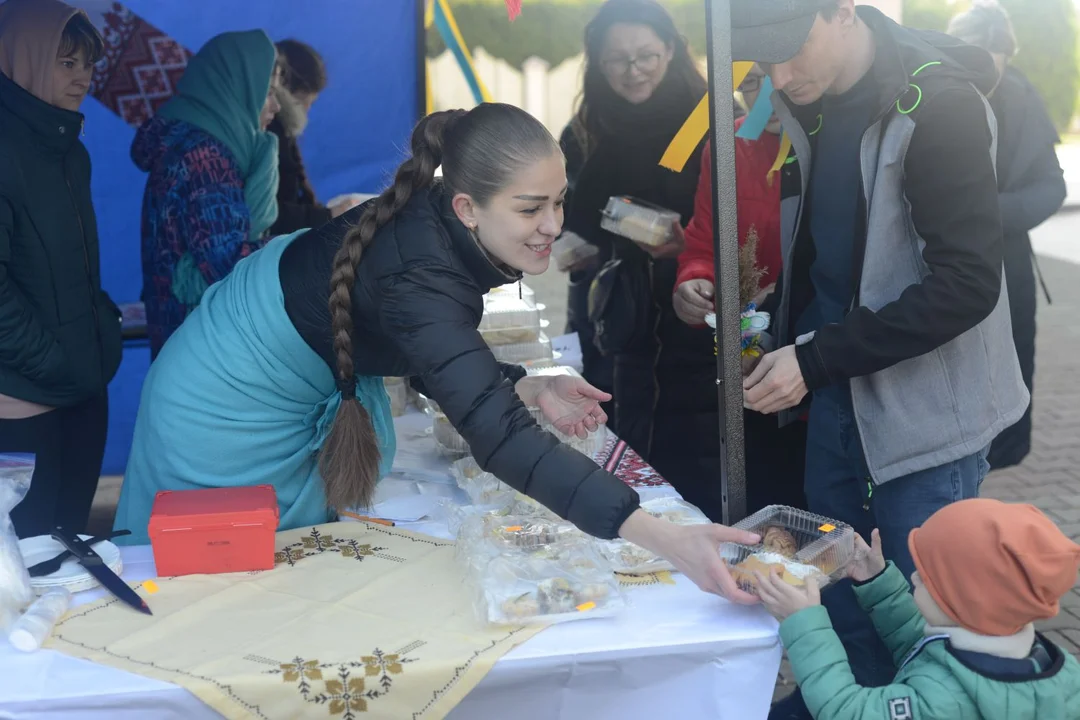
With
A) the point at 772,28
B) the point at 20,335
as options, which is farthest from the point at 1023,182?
the point at 20,335

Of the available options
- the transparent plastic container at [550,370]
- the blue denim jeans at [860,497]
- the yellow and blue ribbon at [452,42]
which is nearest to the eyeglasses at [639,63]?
the yellow and blue ribbon at [452,42]

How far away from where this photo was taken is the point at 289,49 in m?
3.76

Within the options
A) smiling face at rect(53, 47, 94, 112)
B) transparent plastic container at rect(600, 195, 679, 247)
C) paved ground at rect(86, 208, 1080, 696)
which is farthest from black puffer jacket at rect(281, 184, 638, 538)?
paved ground at rect(86, 208, 1080, 696)

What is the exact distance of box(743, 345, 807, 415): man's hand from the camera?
193 cm

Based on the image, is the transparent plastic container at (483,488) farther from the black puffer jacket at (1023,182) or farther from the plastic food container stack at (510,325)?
the black puffer jacket at (1023,182)

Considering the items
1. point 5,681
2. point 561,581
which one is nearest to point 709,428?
point 561,581

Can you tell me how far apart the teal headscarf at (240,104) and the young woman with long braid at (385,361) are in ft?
3.89

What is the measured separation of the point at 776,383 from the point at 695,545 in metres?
0.52

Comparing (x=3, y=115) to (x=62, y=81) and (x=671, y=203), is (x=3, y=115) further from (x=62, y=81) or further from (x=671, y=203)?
(x=671, y=203)

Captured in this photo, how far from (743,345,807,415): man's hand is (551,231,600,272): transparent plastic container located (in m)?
1.60

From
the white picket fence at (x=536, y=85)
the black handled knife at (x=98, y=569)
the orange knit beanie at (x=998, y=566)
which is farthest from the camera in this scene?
the white picket fence at (x=536, y=85)

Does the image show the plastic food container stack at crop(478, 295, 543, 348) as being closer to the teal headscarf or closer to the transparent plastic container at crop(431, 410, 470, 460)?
the transparent plastic container at crop(431, 410, 470, 460)

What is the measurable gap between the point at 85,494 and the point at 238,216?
902mm

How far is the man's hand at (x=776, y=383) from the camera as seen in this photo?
76.1 inches
